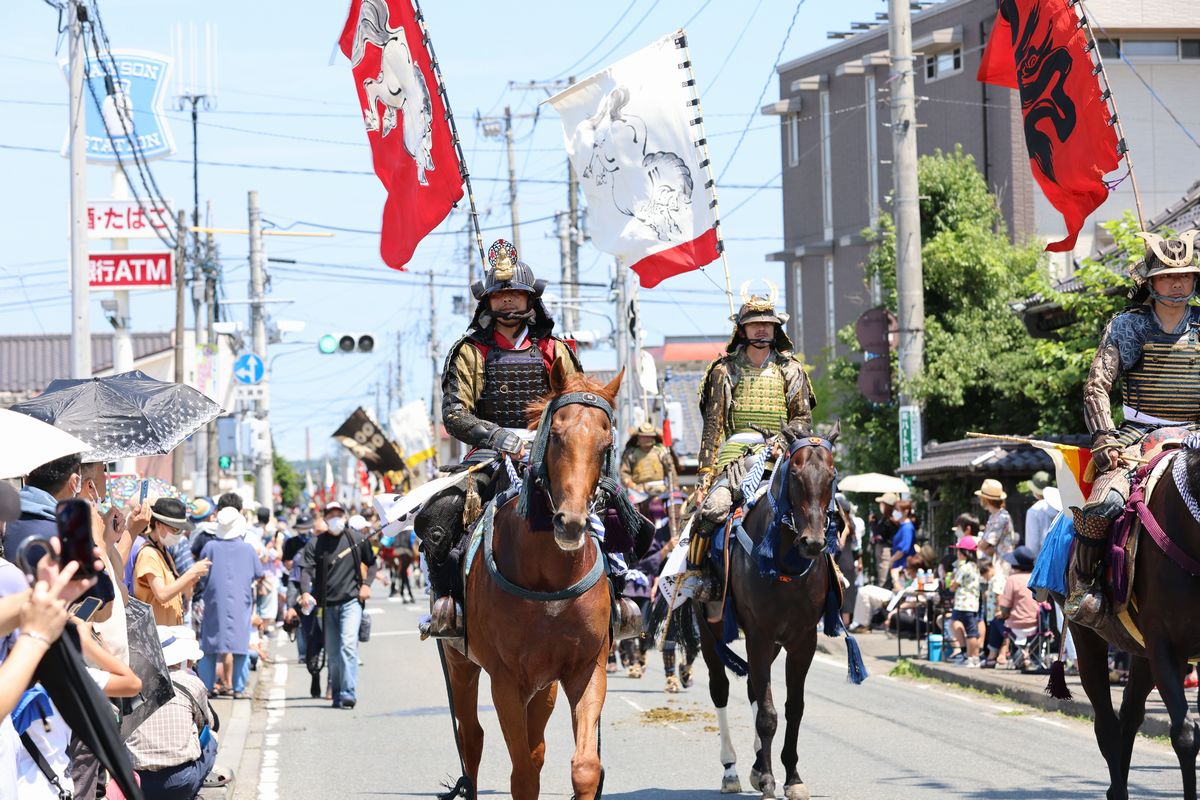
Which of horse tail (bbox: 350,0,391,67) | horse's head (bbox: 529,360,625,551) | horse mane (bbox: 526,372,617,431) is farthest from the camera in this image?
horse tail (bbox: 350,0,391,67)

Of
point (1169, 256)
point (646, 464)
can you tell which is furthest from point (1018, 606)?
point (1169, 256)

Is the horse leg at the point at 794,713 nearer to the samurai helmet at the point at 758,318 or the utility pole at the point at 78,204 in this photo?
the samurai helmet at the point at 758,318

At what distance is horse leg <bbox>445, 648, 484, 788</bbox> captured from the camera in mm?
10188

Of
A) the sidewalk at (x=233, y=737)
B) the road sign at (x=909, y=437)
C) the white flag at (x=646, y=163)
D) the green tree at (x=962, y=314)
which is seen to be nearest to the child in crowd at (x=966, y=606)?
the road sign at (x=909, y=437)

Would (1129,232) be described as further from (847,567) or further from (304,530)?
(304,530)

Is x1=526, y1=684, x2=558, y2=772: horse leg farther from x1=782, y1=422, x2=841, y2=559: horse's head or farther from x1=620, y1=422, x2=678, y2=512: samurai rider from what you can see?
x1=620, y1=422, x2=678, y2=512: samurai rider

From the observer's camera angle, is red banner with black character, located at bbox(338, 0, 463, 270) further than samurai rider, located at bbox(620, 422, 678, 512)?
No

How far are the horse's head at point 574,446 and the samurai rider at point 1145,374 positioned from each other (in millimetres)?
3155

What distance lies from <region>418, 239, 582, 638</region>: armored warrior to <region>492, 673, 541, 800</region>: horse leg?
0.80 metres

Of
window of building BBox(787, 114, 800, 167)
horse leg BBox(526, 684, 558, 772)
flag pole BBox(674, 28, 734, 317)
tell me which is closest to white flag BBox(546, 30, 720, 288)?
flag pole BBox(674, 28, 734, 317)

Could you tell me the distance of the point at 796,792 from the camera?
1048 centimetres

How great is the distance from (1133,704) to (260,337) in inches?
1460

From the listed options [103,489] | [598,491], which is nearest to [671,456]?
[598,491]

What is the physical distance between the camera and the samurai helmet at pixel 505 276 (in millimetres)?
9859
